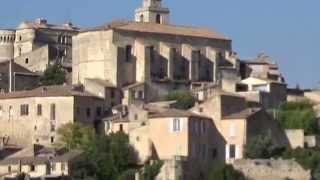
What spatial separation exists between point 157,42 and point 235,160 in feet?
53.1

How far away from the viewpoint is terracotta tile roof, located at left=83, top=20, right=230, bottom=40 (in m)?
77.4

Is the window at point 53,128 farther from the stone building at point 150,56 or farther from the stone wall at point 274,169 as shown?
the stone wall at point 274,169

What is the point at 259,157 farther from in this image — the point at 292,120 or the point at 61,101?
the point at 61,101

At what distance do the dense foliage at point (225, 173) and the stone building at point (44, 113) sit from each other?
32.0ft

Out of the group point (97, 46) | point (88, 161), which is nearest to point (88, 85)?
point (97, 46)

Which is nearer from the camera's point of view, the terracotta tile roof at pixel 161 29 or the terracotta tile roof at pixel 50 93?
the terracotta tile roof at pixel 50 93

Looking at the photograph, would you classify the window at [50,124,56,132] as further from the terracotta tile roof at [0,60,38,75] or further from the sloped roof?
the sloped roof

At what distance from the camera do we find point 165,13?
87.1 m

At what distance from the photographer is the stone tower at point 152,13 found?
8638 cm

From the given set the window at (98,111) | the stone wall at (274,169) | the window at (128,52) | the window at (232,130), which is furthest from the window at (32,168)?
the window at (128,52)

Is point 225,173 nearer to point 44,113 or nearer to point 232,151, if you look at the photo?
point 232,151

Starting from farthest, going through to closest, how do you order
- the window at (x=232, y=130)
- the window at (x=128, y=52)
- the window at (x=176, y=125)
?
1. the window at (x=128, y=52)
2. the window at (x=232, y=130)
3. the window at (x=176, y=125)

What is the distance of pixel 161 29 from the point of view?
260 feet

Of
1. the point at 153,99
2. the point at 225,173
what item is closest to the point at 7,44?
the point at 153,99
